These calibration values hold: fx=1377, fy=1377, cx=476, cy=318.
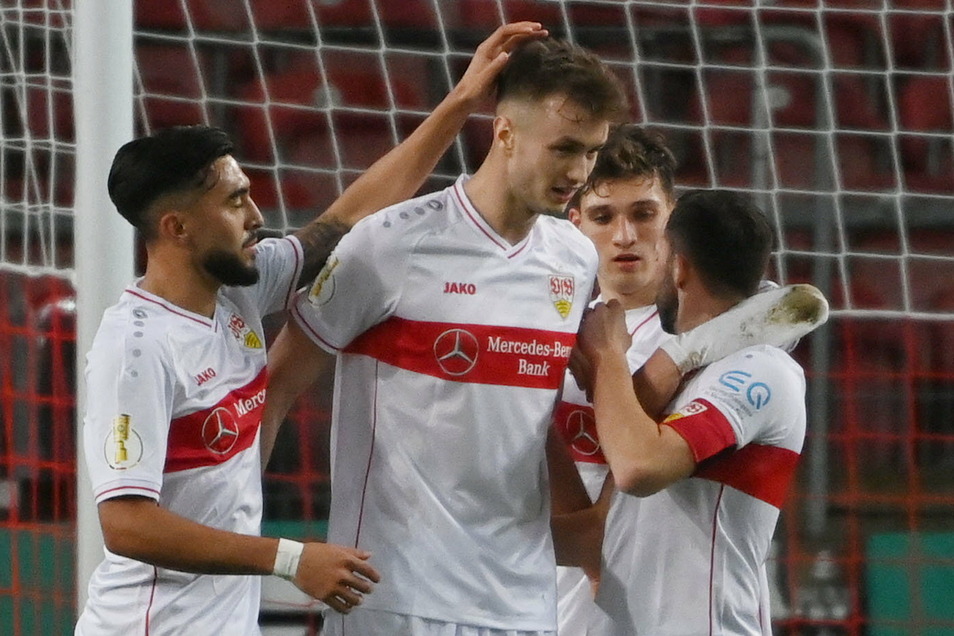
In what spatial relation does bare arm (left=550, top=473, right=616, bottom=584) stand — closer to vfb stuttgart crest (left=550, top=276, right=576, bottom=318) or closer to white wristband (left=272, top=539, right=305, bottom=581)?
vfb stuttgart crest (left=550, top=276, right=576, bottom=318)

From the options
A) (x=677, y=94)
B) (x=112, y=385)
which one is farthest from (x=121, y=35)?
(x=677, y=94)

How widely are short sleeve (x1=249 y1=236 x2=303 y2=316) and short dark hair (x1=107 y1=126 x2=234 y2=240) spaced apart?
22 cm

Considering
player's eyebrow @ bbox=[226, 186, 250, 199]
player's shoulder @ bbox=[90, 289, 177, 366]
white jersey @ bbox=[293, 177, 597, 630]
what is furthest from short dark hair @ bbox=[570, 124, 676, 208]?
player's shoulder @ bbox=[90, 289, 177, 366]

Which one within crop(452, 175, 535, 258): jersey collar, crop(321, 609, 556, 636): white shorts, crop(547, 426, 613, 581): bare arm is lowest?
crop(321, 609, 556, 636): white shorts

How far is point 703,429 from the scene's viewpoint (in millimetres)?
2381

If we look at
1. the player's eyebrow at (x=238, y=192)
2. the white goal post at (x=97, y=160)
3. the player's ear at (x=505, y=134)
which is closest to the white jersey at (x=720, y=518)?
the player's ear at (x=505, y=134)

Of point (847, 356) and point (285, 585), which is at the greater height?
point (847, 356)

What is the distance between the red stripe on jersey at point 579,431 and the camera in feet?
9.02

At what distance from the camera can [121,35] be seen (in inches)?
113

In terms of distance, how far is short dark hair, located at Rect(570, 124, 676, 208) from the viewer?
2.89m

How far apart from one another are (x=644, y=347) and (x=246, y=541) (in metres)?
0.98

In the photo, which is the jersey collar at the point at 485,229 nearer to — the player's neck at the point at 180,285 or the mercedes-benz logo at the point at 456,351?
the mercedes-benz logo at the point at 456,351

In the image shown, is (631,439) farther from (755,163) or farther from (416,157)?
(755,163)

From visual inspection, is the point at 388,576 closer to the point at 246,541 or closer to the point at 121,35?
the point at 246,541
